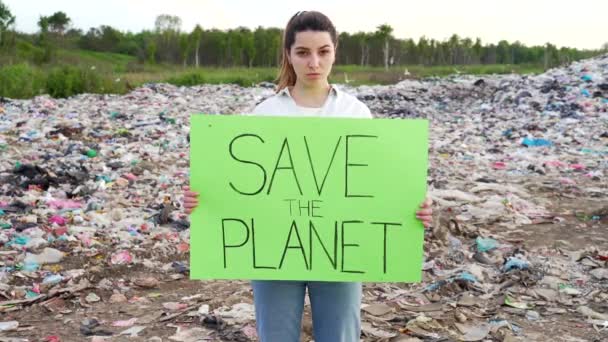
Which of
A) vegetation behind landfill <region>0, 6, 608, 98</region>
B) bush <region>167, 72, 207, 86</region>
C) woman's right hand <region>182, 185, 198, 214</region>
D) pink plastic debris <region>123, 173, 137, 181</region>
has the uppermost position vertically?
vegetation behind landfill <region>0, 6, 608, 98</region>

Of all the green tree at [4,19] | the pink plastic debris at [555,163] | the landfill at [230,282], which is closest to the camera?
the landfill at [230,282]

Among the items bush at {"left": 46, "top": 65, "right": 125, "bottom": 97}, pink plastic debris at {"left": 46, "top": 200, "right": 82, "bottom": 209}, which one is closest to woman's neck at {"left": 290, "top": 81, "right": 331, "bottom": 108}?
pink plastic debris at {"left": 46, "top": 200, "right": 82, "bottom": 209}

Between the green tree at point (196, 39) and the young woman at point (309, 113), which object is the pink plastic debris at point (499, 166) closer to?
the young woman at point (309, 113)

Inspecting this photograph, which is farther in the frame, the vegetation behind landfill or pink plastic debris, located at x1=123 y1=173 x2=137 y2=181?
the vegetation behind landfill

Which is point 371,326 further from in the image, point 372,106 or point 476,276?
point 372,106

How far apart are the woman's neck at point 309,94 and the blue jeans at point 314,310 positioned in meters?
0.50

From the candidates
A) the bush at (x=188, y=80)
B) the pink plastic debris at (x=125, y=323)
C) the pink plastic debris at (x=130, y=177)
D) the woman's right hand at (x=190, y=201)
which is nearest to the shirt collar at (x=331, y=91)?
the woman's right hand at (x=190, y=201)

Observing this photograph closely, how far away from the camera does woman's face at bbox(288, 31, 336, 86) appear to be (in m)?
1.56

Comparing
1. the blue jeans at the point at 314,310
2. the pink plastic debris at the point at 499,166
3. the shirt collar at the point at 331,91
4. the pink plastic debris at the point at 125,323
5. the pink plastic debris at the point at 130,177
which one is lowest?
the pink plastic debris at the point at 125,323

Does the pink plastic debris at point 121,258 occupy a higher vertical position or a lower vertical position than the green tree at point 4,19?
lower

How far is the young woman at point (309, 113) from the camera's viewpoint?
1575 mm

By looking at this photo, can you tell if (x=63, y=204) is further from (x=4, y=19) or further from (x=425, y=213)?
(x=4, y=19)

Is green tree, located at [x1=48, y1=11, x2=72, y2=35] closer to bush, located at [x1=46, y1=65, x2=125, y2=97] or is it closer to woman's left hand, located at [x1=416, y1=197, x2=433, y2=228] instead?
bush, located at [x1=46, y1=65, x2=125, y2=97]

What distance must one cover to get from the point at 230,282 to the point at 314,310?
1.80m
